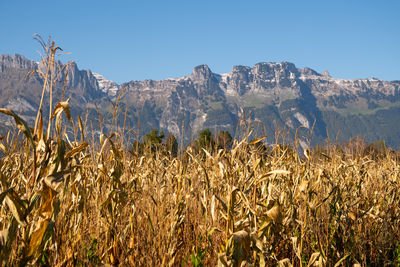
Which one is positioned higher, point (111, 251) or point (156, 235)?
point (156, 235)

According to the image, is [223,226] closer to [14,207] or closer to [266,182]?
[266,182]

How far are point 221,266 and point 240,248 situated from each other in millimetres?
197

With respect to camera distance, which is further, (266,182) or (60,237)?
(266,182)

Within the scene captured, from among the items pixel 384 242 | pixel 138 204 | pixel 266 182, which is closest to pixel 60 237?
pixel 138 204

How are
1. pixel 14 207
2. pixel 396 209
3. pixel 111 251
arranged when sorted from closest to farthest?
pixel 14 207 → pixel 111 251 → pixel 396 209

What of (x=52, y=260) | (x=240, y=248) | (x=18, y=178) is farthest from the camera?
(x=18, y=178)

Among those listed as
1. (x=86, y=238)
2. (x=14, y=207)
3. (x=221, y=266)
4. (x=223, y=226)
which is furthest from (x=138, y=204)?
(x=14, y=207)

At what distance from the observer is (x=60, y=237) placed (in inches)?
115

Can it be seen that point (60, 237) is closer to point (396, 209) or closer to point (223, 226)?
point (223, 226)

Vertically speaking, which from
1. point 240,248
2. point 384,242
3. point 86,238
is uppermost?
point 240,248

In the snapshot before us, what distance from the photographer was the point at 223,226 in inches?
149

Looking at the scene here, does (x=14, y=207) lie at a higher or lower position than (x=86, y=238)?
higher

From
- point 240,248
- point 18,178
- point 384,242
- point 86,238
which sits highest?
point 18,178

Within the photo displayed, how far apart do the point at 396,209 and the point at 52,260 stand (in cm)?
466
